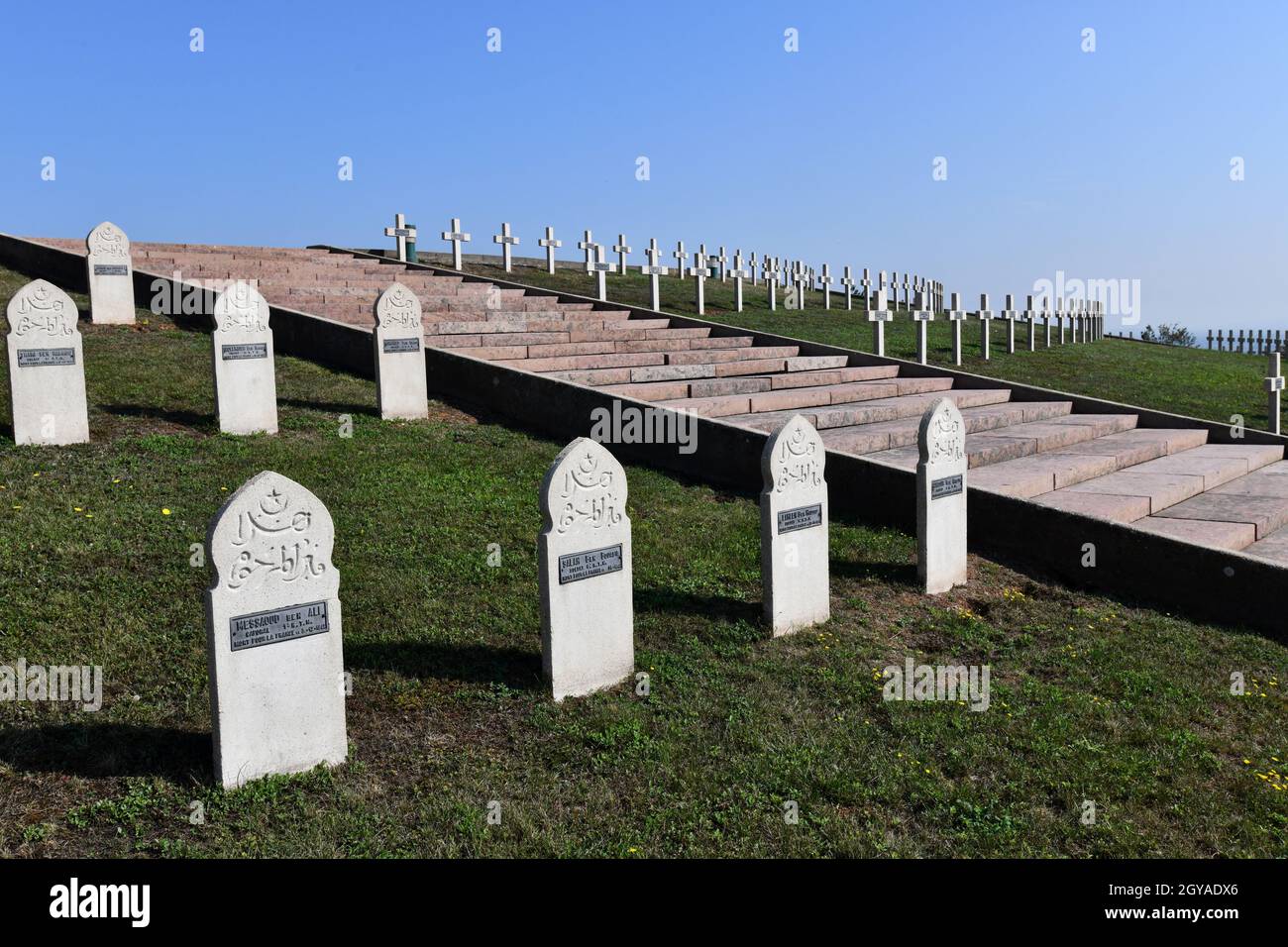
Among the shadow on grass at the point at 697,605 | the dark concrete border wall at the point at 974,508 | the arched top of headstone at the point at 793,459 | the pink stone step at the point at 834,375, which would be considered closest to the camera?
the arched top of headstone at the point at 793,459

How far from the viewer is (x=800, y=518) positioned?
6.83 meters

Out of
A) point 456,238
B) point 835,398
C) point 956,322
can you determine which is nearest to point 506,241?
point 456,238

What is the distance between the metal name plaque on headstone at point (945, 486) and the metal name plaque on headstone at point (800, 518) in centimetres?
123

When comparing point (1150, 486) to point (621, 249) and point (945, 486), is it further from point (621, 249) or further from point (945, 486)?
point (621, 249)

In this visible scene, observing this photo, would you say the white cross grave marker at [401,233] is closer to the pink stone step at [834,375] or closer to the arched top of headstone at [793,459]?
the pink stone step at [834,375]

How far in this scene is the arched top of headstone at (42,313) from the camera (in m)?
9.19

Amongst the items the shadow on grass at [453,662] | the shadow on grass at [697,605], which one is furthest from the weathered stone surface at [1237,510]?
the shadow on grass at [453,662]

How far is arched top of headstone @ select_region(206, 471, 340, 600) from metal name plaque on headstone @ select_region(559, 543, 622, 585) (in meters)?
1.25

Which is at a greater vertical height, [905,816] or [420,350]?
[420,350]

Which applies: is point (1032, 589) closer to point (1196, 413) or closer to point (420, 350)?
point (420, 350)

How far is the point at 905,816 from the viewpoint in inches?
187

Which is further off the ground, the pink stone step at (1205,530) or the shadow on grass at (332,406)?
the shadow on grass at (332,406)
